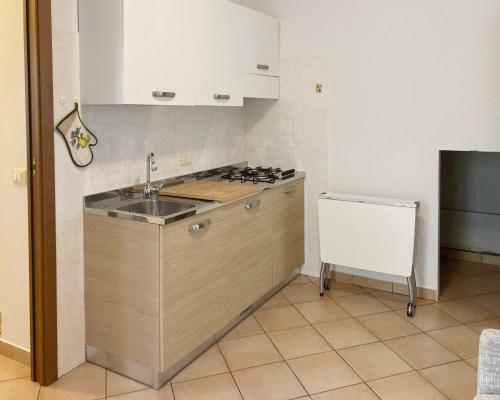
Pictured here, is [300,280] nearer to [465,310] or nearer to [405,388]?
[465,310]

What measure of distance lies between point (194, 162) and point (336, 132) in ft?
3.68

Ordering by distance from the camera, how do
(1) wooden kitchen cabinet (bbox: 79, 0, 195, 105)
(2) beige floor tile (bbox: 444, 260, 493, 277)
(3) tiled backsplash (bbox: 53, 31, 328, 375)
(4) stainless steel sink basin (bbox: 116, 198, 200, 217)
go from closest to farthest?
(1) wooden kitchen cabinet (bbox: 79, 0, 195, 105) → (3) tiled backsplash (bbox: 53, 31, 328, 375) → (4) stainless steel sink basin (bbox: 116, 198, 200, 217) → (2) beige floor tile (bbox: 444, 260, 493, 277)

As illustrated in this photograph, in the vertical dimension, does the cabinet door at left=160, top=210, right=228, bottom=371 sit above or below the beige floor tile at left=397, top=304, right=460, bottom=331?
above

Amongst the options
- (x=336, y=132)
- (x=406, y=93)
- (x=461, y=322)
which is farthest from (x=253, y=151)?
(x=461, y=322)

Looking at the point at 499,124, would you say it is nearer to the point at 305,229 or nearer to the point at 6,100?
the point at 305,229

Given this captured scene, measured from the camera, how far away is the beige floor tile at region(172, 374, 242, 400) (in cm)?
242

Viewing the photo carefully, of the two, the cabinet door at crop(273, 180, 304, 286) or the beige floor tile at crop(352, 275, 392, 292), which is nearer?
the cabinet door at crop(273, 180, 304, 286)

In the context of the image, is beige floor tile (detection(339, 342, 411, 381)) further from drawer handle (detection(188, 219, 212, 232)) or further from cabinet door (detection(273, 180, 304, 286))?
drawer handle (detection(188, 219, 212, 232))

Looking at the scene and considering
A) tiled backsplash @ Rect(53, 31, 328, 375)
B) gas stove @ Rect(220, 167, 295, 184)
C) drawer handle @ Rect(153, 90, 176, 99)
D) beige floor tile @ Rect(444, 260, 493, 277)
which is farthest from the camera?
beige floor tile @ Rect(444, 260, 493, 277)

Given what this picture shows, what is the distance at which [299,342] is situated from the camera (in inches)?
117

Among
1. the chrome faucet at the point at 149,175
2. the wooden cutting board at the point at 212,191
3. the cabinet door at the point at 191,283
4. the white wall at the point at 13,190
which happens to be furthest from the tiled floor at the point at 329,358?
the chrome faucet at the point at 149,175

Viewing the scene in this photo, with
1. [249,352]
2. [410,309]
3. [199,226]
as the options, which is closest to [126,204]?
[199,226]

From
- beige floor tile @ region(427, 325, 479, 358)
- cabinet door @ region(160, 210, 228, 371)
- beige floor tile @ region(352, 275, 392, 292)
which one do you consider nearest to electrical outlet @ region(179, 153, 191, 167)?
cabinet door @ region(160, 210, 228, 371)

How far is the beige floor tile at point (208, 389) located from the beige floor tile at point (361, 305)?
1.20 meters
